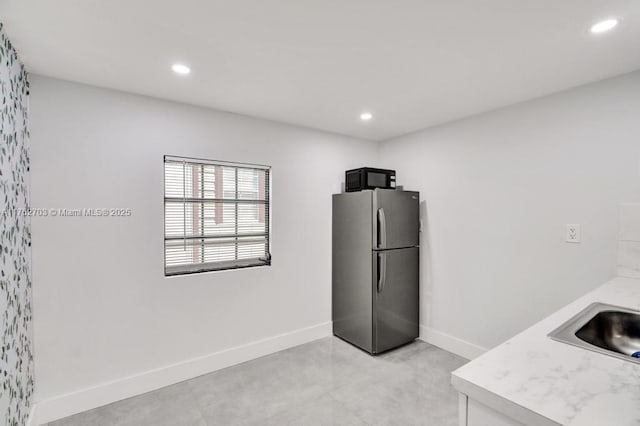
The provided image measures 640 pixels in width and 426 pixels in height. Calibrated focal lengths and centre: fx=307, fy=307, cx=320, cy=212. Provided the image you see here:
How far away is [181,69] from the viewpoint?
2.00 metres

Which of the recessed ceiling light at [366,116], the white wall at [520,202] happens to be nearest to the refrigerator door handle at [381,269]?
the white wall at [520,202]

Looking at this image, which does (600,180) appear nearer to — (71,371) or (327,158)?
(327,158)

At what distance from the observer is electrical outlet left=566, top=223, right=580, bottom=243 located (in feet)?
7.50

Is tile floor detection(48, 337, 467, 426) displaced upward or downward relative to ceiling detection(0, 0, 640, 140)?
downward

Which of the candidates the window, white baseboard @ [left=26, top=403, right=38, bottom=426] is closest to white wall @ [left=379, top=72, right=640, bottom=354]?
the window

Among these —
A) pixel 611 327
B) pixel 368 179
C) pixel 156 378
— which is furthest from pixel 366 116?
pixel 156 378

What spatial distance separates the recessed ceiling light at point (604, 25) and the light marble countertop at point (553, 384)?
1.57m

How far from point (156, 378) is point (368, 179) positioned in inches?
101

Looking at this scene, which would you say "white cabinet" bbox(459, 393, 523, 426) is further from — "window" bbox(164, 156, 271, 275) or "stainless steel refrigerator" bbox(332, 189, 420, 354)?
"window" bbox(164, 156, 271, 275)

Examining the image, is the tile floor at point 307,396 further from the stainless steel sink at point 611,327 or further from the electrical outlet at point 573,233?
the electrical outlet at point 573,233

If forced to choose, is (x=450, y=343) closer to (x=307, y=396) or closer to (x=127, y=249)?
(x=307, y=396)

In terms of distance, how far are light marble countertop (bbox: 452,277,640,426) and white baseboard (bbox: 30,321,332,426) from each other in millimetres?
2401

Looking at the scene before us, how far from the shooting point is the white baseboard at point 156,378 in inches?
82.0

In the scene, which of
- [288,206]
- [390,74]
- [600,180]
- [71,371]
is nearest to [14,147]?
[71,371]
